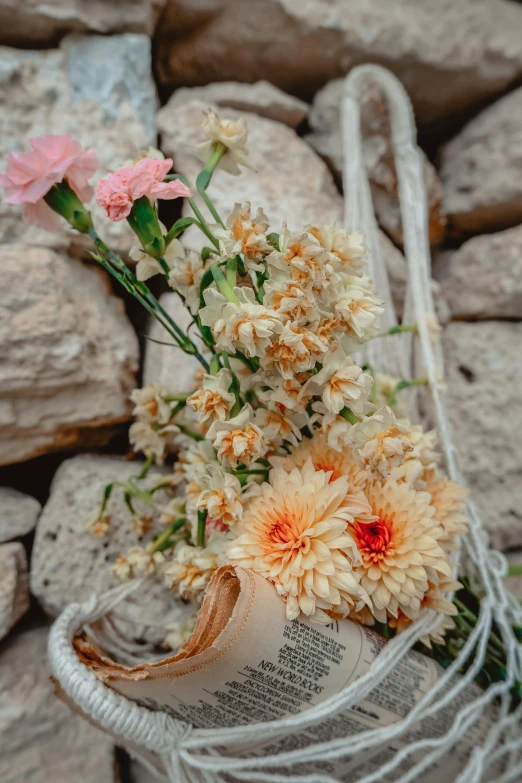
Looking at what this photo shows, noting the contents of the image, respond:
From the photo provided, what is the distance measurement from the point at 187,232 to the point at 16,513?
41cm

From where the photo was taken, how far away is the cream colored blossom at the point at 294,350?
410 millimetres

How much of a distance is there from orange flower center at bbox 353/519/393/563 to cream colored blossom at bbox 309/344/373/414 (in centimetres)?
10

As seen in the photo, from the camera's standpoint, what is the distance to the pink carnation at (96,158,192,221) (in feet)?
1.42

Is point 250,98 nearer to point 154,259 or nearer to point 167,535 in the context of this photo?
point 154,259

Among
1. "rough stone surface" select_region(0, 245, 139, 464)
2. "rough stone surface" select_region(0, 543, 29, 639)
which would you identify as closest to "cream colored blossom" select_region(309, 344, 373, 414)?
"rough stone surface" select_region(0, 245, 139, 464)

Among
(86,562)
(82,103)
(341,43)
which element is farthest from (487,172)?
(86,562)

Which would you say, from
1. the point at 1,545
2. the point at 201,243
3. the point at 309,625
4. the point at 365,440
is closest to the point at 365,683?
the point at 309,625

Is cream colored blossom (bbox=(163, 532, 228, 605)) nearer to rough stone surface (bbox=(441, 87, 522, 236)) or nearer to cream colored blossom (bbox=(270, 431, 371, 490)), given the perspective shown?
cream colored blossom (bbox=(270, 431, 371, 490))

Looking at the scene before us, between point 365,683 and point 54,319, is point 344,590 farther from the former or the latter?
point 54,319

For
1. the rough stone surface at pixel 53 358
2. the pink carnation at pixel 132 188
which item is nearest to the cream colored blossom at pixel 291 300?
the pink carnation at pixel 132 188

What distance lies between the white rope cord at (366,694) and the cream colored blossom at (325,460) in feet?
0.48

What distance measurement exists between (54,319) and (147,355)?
15 cm

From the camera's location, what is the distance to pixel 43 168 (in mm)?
471

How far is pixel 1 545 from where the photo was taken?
663mm
